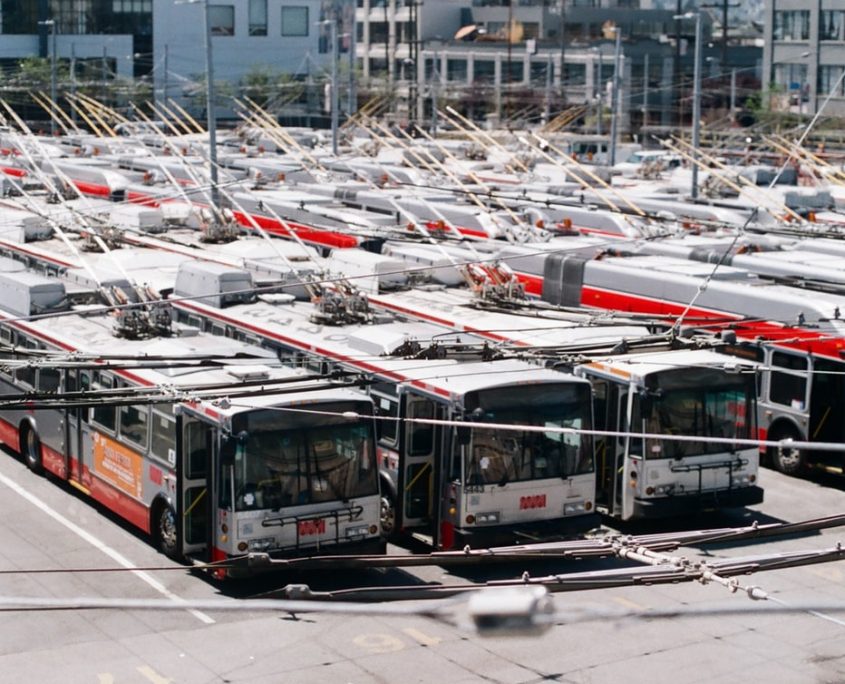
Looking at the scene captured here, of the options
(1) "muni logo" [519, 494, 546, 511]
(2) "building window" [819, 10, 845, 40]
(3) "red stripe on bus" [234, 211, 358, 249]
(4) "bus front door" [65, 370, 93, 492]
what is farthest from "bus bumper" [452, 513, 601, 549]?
(2) "building window" [819, 10, 845, 40]

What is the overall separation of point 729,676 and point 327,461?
4.33 m

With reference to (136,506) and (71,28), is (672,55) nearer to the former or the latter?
(71,28)

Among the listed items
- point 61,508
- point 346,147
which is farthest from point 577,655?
point 346,147

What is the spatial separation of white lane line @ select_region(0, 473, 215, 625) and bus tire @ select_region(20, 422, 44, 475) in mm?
344

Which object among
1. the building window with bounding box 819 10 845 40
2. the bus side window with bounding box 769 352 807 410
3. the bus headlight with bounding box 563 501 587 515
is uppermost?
the building window with bounding box 819 10 845 40

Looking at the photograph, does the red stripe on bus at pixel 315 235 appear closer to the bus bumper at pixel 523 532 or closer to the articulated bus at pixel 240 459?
the articulated bus at pixel 240 459

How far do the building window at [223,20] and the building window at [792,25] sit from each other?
84.2ft

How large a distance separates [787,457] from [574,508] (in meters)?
5.46

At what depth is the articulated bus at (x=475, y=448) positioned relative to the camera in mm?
16203

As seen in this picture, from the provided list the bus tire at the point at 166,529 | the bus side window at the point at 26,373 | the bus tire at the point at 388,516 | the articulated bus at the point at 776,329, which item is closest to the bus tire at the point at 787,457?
the articulated bus at the point at 776,329

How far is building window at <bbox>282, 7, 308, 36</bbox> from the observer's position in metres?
81.7

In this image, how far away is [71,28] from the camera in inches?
3041

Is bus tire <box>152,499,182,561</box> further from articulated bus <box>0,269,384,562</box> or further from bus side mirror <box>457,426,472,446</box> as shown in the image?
bus side mirror <box>457,426,472,446</box>

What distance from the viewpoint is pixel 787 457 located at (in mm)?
21156
